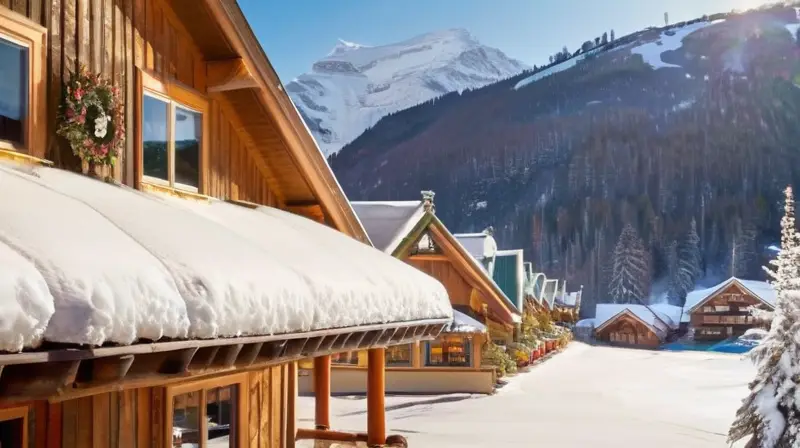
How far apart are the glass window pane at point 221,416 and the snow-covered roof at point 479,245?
2478cm

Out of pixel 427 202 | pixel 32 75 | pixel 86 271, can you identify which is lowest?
pixel 86 271

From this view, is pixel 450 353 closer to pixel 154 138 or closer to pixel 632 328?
pixel 154 138

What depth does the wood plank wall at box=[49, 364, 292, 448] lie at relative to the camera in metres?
5.32

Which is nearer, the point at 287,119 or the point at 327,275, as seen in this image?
the point at 327,275

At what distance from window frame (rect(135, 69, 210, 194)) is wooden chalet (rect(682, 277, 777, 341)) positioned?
63658mm

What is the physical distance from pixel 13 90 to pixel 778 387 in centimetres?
1212

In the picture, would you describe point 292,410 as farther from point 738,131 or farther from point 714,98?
point 714,98

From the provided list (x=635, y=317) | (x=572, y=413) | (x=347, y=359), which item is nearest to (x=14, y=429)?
(x=572, y=413)

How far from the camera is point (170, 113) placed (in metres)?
6.89

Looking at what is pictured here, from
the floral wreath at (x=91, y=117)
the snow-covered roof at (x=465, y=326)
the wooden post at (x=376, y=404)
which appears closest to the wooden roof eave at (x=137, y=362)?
the floral wreath at (x=91, y=117)

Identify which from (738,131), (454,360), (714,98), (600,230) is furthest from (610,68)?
(454,360)

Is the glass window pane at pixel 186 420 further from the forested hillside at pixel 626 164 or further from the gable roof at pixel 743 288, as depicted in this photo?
the forested hillside at pixel 626 164

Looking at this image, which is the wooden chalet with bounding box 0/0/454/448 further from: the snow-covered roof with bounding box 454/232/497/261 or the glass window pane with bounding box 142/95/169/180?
the snow-covered roof with bounding box 454/232/497/261

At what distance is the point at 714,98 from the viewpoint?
169750mm
